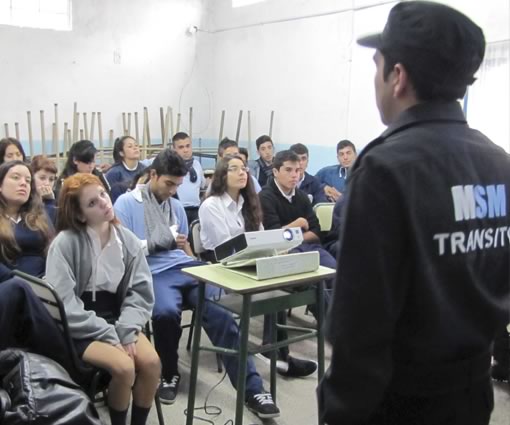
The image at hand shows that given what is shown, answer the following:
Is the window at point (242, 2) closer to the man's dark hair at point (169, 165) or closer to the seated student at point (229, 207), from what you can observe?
the seated student at point (229, 207)

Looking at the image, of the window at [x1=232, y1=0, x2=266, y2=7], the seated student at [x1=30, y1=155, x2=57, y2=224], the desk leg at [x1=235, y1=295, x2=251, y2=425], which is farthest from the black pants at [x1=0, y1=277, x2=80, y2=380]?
the window at [x1=232, y1=0, x2=266, y2=7]

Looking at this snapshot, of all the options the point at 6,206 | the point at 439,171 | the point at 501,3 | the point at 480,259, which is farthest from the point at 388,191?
the point at 501,3

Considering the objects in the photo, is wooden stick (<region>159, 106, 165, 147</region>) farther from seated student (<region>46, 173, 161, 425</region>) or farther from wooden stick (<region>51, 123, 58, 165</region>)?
seated student (<region>46, 173, 161, 425</region>)

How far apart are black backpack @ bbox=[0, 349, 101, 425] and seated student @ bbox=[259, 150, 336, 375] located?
1966 mm

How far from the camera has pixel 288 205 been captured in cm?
376

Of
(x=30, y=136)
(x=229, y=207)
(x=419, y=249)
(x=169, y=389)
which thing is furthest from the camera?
(x=30, y=136)

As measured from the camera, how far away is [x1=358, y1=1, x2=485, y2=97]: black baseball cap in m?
0.93

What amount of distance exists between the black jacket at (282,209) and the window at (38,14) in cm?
403

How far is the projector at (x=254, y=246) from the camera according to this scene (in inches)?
88.6

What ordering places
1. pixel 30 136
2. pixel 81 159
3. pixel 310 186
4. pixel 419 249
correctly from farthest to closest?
pixel 30 136 < pixel 310 186 < pixel 81 159 < pixel 419 249

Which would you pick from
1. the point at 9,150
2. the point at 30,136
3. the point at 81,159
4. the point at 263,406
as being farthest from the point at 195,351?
the point at 30,136

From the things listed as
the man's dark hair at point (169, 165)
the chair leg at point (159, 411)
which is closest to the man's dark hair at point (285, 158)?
the man's dark hair at point (169, 165)

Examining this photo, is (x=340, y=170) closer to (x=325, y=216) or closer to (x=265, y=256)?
(x=325, y=216)

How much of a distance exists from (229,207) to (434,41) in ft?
7.82
